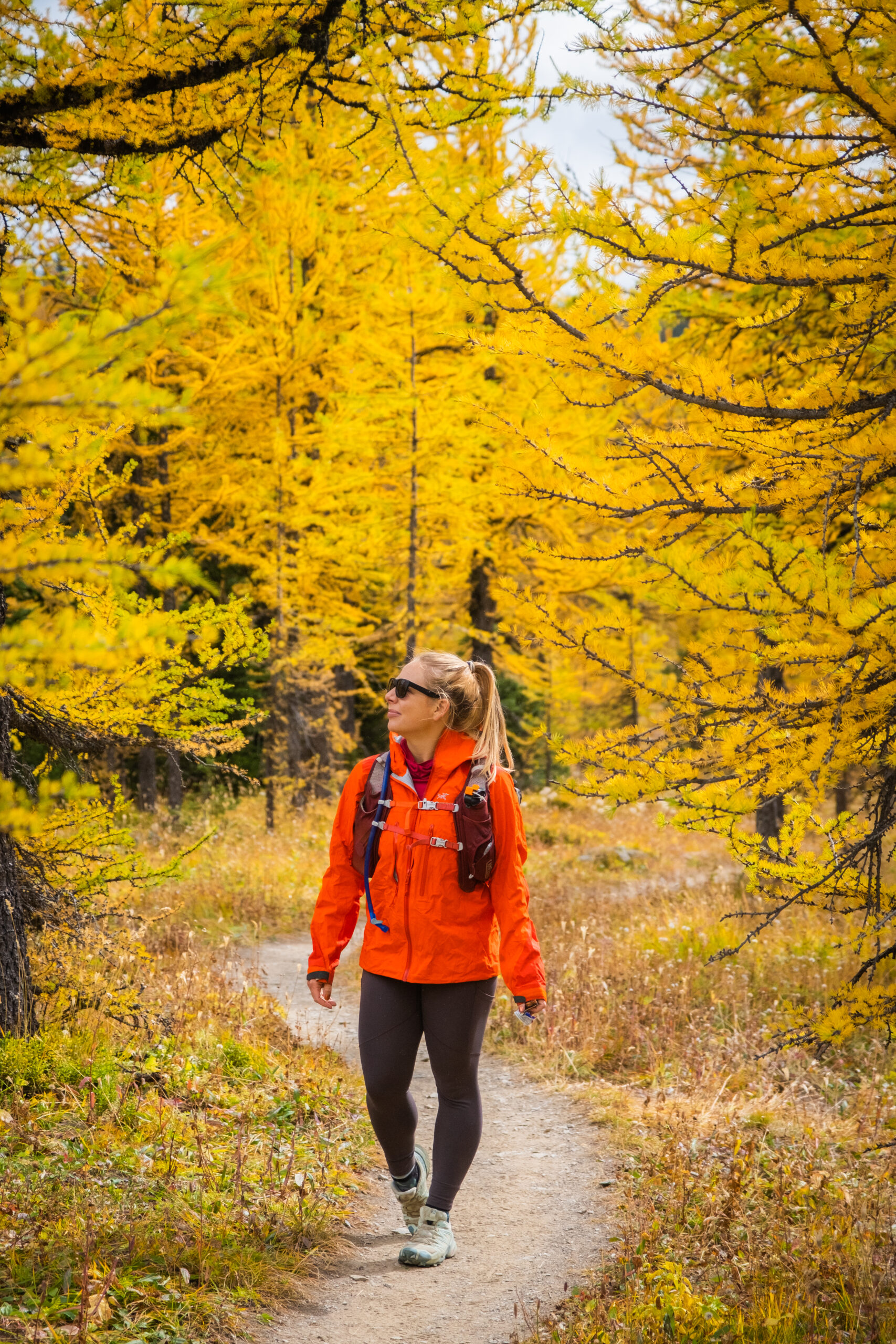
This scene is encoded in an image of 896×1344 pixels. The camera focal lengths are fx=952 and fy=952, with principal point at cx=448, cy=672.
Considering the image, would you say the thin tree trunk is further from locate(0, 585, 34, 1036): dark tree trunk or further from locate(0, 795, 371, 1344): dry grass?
locate(0, 585, 34, 1036): dark tree trunk

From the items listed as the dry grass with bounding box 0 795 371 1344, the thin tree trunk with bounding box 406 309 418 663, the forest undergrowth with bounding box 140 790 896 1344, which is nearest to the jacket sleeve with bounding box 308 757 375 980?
the dry grass with bounding box 0 795 371 1344

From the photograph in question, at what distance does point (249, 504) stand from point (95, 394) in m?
12.1

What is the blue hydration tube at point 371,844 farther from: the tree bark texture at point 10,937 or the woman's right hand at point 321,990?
the tree bark texture at point 10,937

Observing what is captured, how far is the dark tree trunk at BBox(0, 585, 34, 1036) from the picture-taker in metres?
4.12

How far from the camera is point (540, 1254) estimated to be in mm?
3721

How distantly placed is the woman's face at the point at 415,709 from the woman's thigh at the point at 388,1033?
867mm

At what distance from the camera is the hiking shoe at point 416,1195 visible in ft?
11.6

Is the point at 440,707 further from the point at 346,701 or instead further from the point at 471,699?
the point at 346,701

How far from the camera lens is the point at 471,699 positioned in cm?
344

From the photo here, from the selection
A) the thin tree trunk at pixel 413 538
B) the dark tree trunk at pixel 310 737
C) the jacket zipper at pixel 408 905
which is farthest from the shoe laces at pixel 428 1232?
the dark tree trunk at pixel 310 737

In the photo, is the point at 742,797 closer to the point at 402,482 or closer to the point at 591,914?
the point at 591,914

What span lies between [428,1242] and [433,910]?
50.4 inches


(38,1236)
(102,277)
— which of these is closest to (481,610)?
(102,277)

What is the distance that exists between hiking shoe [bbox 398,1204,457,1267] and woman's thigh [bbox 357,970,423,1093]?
57 cm
